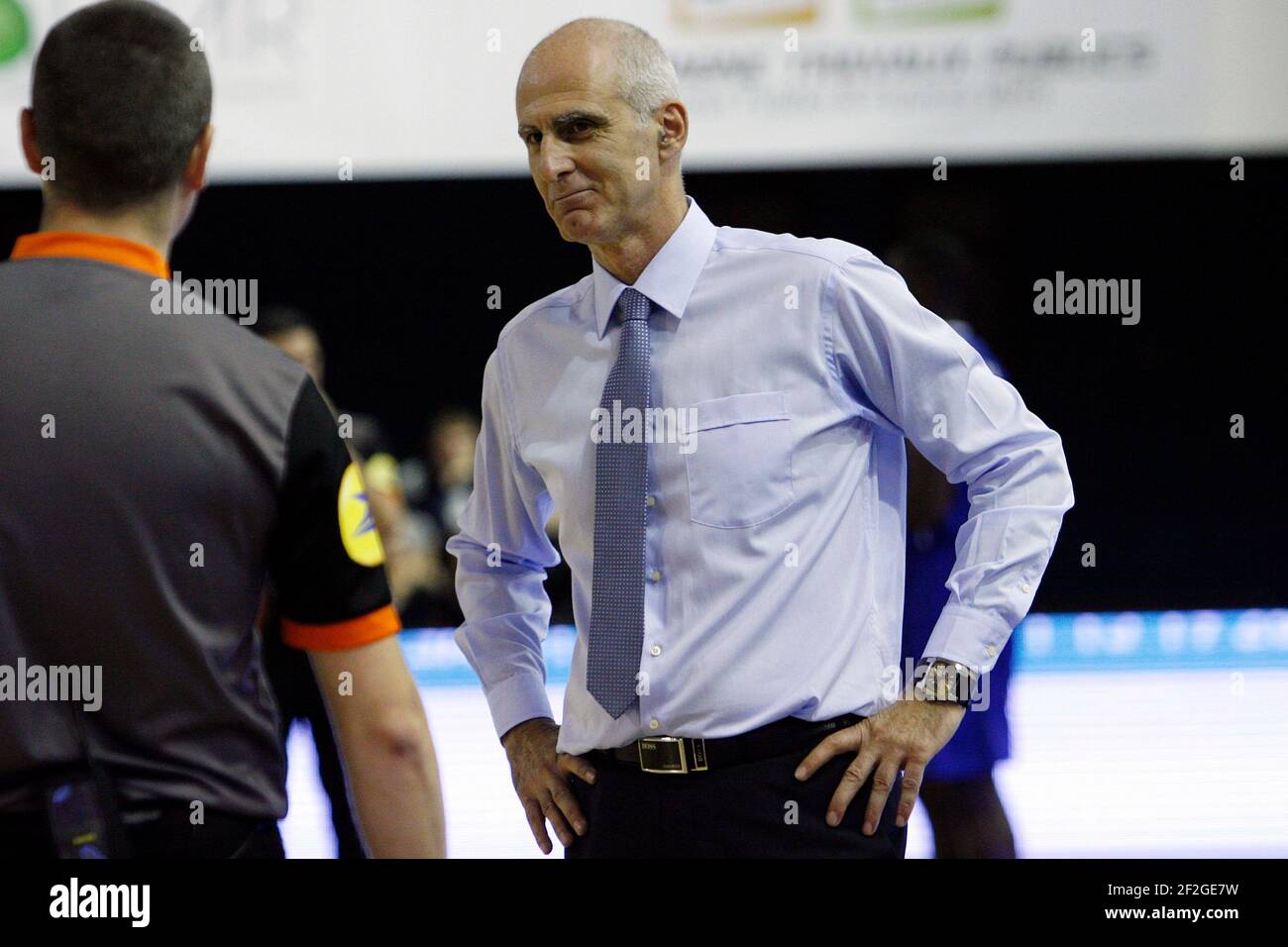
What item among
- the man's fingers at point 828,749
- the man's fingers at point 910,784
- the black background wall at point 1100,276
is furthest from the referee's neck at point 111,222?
the black background wall at point 1100,276

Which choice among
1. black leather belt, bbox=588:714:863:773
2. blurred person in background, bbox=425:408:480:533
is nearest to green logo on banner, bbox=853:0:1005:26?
blurred person in background, bbox=425:408:480:533

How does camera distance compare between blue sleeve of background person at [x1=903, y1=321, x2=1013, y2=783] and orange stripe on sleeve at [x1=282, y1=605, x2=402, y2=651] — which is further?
Answer: blue sleeve of background person at [x1=903, y1=321, x2=1013, y2=783]

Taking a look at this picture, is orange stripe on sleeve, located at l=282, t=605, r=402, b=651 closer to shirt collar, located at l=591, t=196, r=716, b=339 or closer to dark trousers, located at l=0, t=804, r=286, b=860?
dark trousers, located at l=0, t=804, r=286, b=860

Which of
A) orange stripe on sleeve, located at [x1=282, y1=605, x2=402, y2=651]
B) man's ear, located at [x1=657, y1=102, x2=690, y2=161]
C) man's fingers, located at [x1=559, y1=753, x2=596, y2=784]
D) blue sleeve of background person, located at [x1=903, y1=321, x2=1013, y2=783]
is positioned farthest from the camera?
blue sleeve of background person, located at [x1=903, y1=321, x2=1013, y2=783]

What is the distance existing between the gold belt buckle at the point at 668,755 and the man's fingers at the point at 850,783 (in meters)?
0.16

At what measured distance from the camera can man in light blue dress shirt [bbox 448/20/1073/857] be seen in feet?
5.53

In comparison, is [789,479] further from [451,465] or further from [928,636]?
[451,465]

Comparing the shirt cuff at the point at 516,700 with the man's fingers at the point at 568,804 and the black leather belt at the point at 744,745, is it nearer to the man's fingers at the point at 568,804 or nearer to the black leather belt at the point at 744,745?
the man's fingers at the point at 568,804

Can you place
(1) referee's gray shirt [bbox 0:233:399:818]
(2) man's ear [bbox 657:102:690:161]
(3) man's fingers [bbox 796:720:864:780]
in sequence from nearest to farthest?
(1) referee's gray shirt [bbox 0:233:399:818]
(3) man's fingers [bbox 796:720:864:780]
(2) man's ear [bbox 657:102:690:161]

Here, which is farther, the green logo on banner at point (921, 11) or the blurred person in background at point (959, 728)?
the green logo on banner at point (921, 11)

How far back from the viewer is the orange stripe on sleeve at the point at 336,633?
141 centimetres

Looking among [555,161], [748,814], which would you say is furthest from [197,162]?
[748,814]

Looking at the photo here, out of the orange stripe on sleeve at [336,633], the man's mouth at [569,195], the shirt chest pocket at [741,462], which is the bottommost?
the orange stripe on sleeve at [336,633]

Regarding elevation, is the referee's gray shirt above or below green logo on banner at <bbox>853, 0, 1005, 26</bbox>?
below
